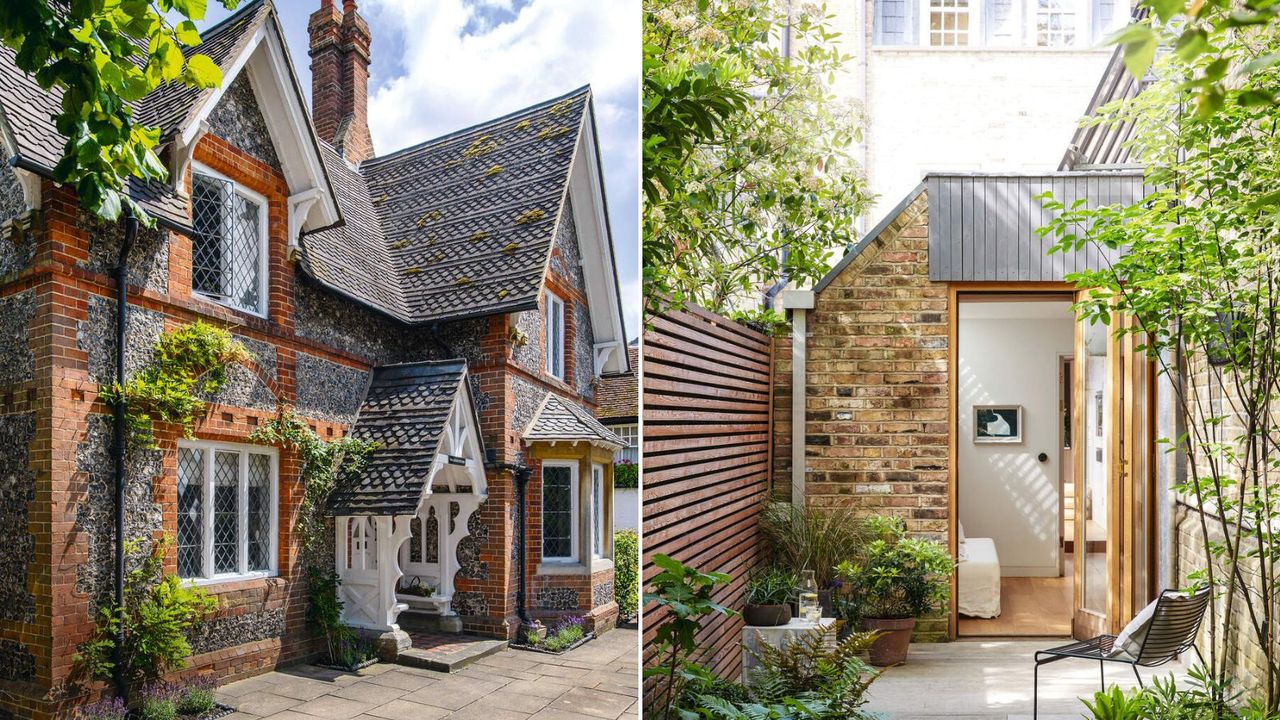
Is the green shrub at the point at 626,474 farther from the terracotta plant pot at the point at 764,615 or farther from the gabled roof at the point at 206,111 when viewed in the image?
the terracotta plant pot at the point at 764,615

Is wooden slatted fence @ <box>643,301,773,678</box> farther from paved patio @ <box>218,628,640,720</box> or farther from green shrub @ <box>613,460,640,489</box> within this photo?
paved patio @ <box>218,628,640,720</box>

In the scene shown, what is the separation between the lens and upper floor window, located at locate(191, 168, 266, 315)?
1.28 meters

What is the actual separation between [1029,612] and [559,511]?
18.3ft

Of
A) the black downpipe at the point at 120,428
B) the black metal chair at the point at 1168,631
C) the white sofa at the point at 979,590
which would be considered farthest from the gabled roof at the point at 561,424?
the white sofa at the point at 979,590

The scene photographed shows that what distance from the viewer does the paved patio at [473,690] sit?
1.39 m

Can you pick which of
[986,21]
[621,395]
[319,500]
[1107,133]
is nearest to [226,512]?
[319,500]

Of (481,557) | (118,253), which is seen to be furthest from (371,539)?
(118,253)

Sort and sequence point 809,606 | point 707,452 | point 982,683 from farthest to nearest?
point 982,683 → point 809,606 → point 707,452

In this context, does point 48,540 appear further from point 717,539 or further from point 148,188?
point 717,539

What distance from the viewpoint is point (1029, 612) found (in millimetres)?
6254

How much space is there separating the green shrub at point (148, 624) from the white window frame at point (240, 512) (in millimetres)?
33

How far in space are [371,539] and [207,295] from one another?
492 millimetres

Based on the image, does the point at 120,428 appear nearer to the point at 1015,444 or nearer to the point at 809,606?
the point at 809,606

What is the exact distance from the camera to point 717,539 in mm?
3637
